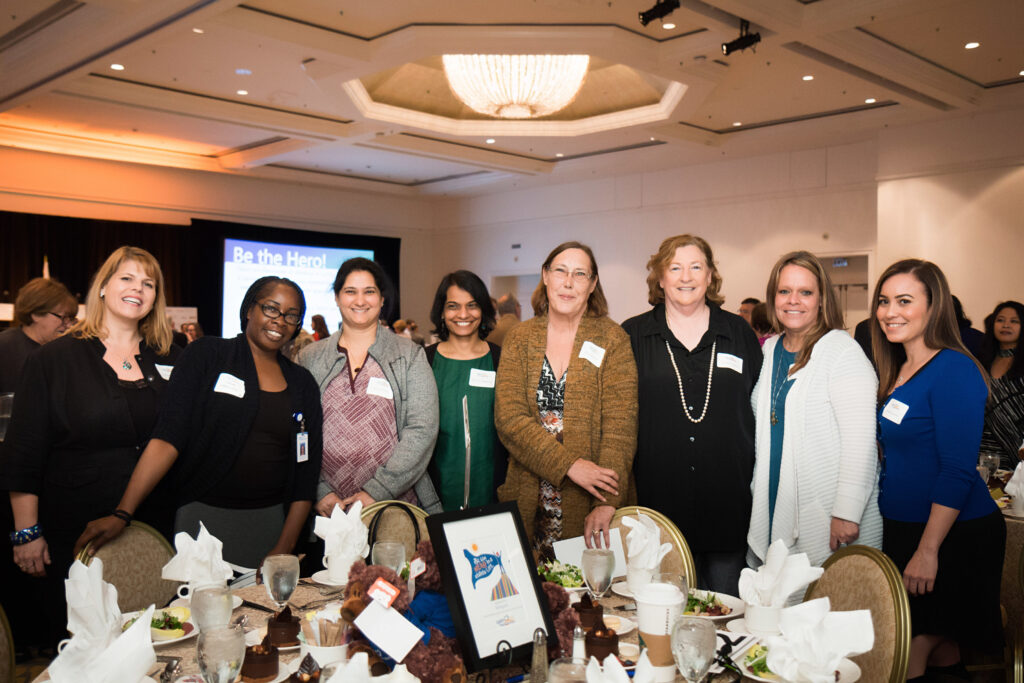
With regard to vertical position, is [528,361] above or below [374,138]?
below

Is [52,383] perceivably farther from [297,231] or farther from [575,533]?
[297,231]

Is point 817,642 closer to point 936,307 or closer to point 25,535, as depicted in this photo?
point 936,307

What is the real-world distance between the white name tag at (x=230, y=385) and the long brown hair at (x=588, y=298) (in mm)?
1081

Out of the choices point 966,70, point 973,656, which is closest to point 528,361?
point 973,656

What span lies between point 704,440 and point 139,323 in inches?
84.5

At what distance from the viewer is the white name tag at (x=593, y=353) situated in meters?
2.86

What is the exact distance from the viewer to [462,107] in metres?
9.09

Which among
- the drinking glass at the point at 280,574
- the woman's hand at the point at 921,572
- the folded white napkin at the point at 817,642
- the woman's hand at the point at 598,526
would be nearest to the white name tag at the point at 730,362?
the woman's hand at the point at 598,526

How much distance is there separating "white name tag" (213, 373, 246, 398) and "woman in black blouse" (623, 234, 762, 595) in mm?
1416

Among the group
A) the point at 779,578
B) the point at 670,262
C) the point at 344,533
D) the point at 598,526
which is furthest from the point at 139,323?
the point at 779,578

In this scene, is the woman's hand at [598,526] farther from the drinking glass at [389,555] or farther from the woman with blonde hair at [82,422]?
the woman with blonde hair at [82,422]

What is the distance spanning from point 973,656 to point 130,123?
9.72 m

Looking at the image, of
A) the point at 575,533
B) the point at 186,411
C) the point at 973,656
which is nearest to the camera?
the point at 186,411

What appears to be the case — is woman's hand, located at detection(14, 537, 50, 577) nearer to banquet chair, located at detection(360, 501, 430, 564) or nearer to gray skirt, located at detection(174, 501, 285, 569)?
gray skirt, located at detection(174, 501, 285, 569)
